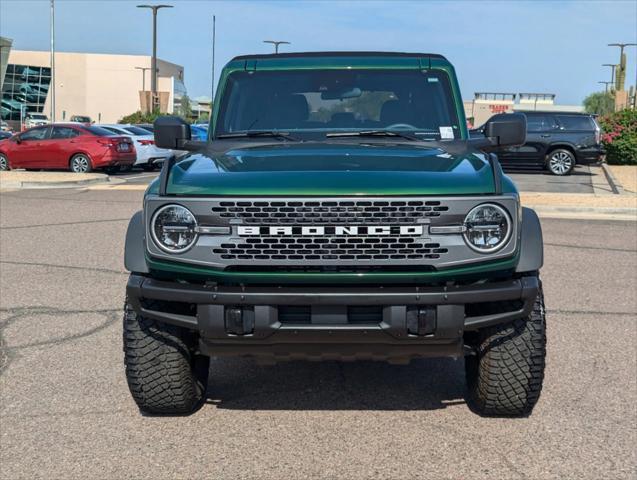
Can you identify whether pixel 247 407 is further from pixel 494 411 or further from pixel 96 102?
pixel 96 102

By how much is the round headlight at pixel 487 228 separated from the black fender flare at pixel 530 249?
0.60ft

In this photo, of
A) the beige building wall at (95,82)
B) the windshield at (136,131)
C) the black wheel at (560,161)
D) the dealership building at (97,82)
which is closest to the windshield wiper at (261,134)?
the black wheel at (560,161)

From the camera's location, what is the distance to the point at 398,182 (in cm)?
420

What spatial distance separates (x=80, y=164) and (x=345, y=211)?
74.9 feet

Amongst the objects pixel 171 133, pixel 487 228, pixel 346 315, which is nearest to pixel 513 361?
pixel 487 228

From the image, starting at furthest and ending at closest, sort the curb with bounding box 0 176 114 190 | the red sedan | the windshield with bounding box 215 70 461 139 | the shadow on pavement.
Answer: the red sedan
the curb with bounding box 0 176 114 190
the windshield with bounding box 215 70 461 139
the shadow on pavement

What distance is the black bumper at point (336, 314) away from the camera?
13.4 feet

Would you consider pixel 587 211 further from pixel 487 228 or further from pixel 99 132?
pixel 99 132

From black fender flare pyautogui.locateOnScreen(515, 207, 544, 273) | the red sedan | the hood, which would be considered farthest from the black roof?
the red sedan

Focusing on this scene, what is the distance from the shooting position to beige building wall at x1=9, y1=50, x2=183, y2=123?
121m

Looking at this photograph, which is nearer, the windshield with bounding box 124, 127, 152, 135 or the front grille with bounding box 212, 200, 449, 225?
the front grille with bounding box 212, 200, 449, 225

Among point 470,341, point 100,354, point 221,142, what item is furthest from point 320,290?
point 100,354

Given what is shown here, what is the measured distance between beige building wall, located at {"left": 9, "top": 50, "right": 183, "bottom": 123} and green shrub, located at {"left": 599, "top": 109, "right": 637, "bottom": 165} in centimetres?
9618

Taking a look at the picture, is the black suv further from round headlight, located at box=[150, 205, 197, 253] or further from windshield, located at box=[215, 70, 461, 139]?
round headlight, located at box=[150, 205, 197, 253]
